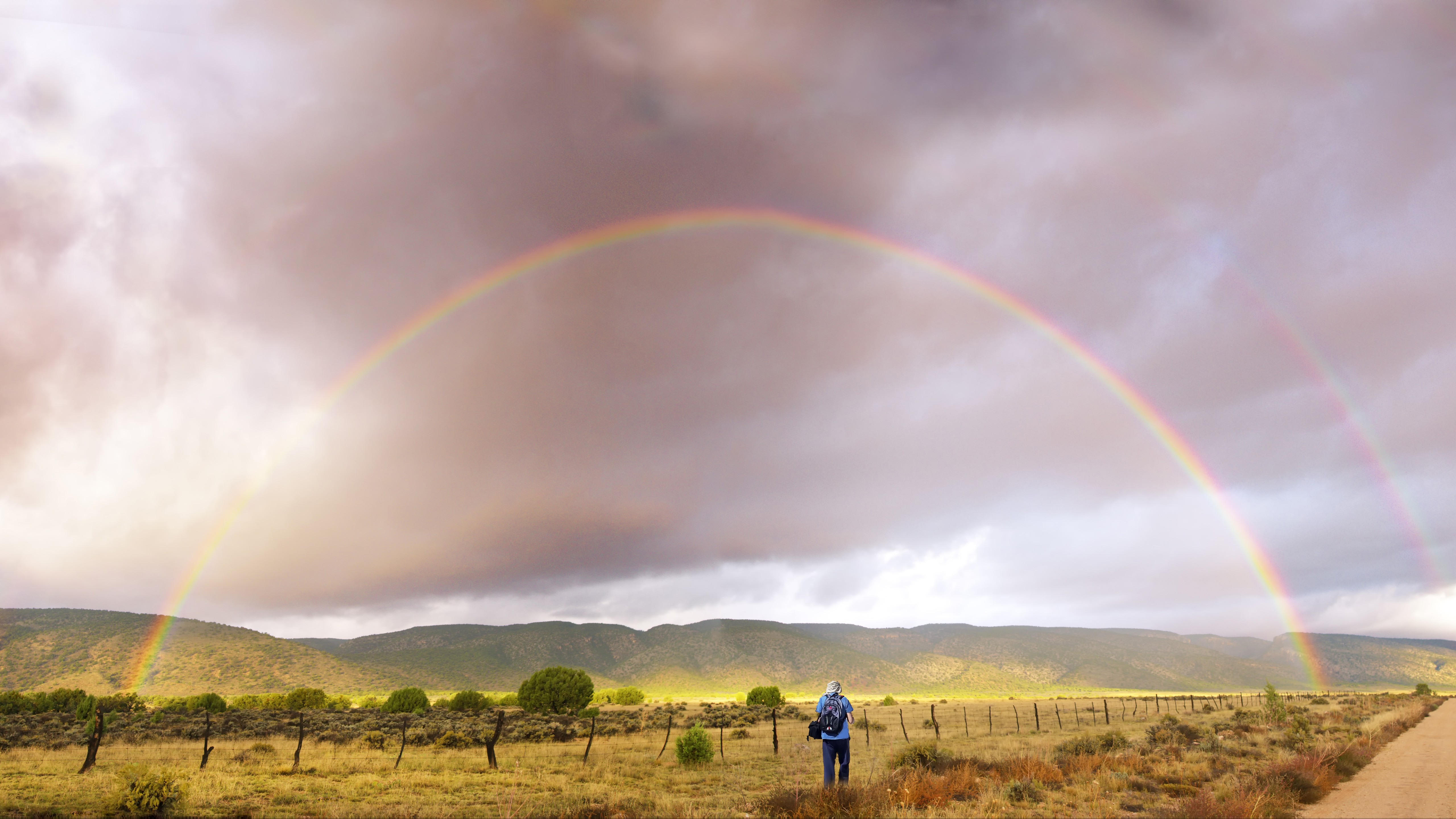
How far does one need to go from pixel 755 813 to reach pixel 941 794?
4315 mm

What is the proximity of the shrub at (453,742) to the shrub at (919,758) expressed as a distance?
789 inches

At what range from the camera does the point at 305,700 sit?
7456cm

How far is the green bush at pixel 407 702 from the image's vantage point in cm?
6538

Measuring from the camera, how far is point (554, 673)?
69.3m

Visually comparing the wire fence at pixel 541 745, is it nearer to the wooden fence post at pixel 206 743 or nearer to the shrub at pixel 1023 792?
the wooden fence post at pixel 206 743

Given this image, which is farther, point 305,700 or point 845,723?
point 305,700

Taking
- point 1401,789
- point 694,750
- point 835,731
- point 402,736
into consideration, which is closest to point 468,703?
point 402,736

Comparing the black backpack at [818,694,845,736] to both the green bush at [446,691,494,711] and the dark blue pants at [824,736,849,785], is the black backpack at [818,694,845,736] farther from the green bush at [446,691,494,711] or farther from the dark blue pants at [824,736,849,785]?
the green bush at [446,691,494,711]

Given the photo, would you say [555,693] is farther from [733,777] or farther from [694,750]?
[733,777]

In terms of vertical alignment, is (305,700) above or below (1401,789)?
below

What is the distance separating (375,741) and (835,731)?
1043 inches

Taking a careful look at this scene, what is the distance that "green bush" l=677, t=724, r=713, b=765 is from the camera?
2652cm

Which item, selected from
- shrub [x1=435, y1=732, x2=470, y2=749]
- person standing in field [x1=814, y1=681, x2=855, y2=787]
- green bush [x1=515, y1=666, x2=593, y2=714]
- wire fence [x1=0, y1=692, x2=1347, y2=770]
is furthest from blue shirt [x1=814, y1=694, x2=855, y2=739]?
green bush [x1=515, y1=666, x2=593, y2=714]

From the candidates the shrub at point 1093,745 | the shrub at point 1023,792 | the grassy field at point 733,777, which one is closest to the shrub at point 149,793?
the grassy field at point 733,777
